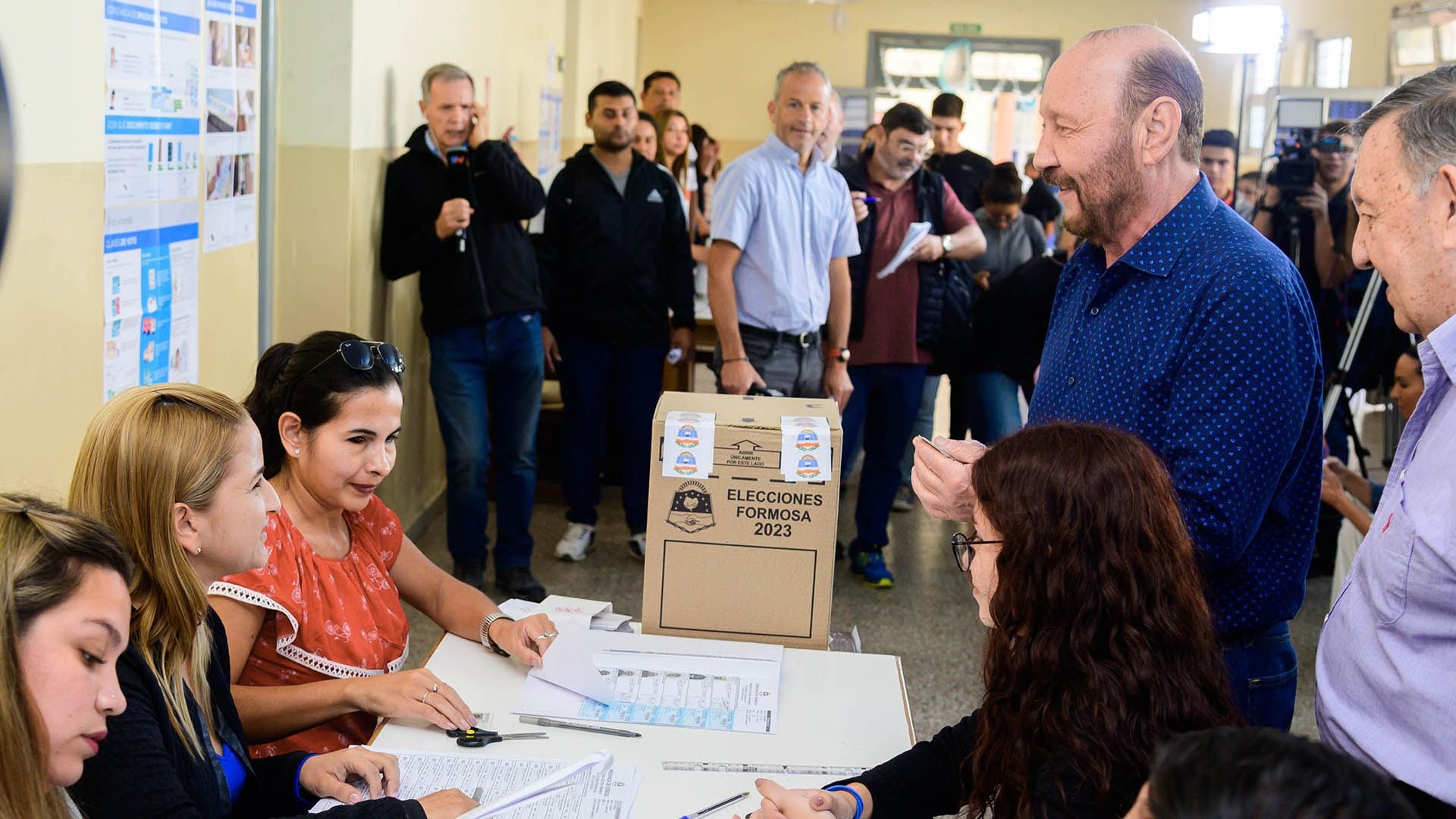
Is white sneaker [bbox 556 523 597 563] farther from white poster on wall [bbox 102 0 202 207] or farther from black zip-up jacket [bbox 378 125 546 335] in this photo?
white poster on wall [bbox 102 0 202 207]

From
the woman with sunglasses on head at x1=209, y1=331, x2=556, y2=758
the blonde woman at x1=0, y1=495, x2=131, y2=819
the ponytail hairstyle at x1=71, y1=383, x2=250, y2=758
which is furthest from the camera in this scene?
the woman with sunglasses on head at x1=209, y1=331, x2=556, y2=758

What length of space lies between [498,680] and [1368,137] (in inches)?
53.9

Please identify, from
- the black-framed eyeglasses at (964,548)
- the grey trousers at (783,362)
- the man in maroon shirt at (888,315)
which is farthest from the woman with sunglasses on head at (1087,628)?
the man in maroon shirt at (888,315)

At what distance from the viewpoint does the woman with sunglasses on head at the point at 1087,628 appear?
137 cm

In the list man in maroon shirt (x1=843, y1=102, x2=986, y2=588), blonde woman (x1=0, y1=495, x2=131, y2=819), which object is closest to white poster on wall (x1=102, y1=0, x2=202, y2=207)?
blonde woman (x1=0, y1=495, x2=131, y2=819)

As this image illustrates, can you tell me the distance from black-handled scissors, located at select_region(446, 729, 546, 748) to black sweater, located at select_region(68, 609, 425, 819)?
0.21 m

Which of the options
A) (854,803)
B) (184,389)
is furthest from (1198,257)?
(184,389)

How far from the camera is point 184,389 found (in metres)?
1.57

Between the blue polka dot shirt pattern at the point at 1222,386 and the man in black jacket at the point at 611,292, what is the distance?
2.70 metres

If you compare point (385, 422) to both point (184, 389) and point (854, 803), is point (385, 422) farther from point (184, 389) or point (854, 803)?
point (854, 803)

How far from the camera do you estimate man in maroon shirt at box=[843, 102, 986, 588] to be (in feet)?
14.4

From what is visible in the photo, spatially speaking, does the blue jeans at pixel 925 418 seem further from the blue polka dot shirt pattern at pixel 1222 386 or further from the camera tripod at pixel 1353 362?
the blue polka dot shirt pattern at pixel 1222 386

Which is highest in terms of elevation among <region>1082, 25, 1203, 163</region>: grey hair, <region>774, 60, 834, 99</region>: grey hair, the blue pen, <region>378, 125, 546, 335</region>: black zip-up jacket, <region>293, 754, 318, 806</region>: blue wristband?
<region>774, 60, 834, 99</region>: grey hair

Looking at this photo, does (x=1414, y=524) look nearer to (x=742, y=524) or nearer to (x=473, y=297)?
(x=742, y=524)
